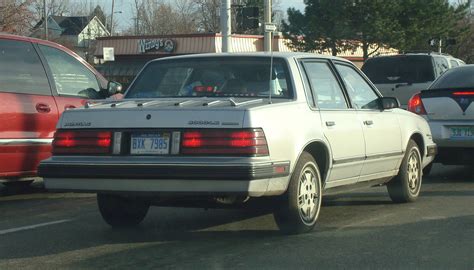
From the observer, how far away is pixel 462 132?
32.2 feet

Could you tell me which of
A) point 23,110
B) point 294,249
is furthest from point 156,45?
point 294,249

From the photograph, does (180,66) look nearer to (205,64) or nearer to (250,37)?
(205,64)

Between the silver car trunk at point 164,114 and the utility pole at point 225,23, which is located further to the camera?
the utility pole at point 225,23

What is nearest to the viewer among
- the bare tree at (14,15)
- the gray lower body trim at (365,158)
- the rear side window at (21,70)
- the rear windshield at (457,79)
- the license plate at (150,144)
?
the license plate at (150,144)

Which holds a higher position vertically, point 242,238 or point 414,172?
point 414,172

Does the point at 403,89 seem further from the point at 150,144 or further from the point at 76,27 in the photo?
the point at 76,27

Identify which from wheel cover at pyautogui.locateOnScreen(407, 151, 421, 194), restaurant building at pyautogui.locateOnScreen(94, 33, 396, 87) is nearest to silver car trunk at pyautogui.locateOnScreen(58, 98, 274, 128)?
wheel cover at pyautogui.locateOnScreen(407, 151, 421, 194)

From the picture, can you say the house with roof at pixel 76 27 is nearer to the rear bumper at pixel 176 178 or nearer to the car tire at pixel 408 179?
the car tire at pixel 408 179

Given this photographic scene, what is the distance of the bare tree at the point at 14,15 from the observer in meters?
25.4

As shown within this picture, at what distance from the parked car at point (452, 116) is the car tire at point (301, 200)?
3.98 m

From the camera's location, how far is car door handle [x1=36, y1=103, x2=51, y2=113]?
8422mm

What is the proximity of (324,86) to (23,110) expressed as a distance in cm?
338

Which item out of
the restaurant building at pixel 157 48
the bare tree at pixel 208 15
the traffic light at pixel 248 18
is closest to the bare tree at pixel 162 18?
the bare tree at pixel 208 15

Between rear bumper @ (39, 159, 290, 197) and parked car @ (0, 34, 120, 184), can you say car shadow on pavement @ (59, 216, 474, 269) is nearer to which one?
rear bumper @ (39, 159, 290, 197)
